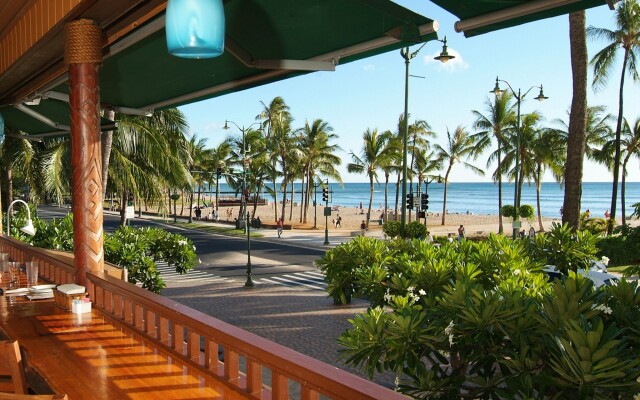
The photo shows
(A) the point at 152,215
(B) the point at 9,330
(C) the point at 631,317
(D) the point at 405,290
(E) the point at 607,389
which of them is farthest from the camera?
(A) the point at 152,215

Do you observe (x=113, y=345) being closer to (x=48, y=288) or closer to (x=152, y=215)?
(x=48, y=288)

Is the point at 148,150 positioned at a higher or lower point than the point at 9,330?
higher

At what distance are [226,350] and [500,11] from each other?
7.42ft

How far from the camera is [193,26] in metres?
2.58

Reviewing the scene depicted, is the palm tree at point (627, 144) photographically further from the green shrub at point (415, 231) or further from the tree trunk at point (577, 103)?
the tree trunk at point (577, 103)

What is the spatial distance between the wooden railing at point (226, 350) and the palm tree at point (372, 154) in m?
45.4

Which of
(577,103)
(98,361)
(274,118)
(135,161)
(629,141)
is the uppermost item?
(274,118)

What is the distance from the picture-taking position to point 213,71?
6004 millimetres

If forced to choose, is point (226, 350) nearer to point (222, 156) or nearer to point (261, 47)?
point (261, 47)

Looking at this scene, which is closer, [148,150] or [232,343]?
[232,343]

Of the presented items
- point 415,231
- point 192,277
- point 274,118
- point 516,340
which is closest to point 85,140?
point 516,340

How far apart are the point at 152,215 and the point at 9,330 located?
6421cm

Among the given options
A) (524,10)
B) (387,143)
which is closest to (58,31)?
(524,10)

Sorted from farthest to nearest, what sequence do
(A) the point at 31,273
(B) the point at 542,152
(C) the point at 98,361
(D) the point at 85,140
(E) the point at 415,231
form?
(B) the point at 542,152
(E) the point at 415,231
(A) the point at 31,273
(D) the point at 85,140
(C) the point at 98,361
